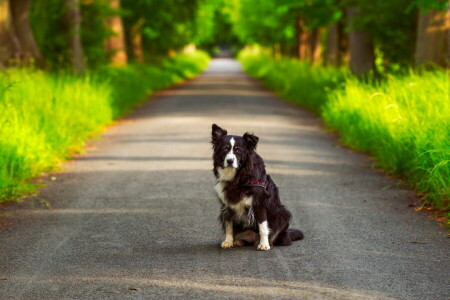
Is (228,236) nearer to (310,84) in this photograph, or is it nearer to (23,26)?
(23,26)

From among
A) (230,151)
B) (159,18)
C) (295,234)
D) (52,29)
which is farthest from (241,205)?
(159,18)

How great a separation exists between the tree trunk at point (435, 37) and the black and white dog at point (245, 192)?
12181mm

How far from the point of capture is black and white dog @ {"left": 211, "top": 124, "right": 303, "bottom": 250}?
7.05 m

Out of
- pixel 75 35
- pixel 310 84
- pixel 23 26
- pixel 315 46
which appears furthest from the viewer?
pixel 315 46

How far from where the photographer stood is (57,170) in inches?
493

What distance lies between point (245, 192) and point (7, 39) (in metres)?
14.9

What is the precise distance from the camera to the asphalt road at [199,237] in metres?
6.02

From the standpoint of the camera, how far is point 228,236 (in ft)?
24.1

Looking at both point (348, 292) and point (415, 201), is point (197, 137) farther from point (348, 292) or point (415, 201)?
point (348, 292)

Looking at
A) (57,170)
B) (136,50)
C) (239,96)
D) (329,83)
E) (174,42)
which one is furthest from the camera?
(174,42)

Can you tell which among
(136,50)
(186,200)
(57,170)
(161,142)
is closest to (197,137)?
(161,142)

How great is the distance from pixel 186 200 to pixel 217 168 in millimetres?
2808

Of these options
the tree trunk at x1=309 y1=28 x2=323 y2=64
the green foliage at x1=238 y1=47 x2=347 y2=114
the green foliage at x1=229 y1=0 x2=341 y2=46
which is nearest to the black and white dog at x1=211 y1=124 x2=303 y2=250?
the green foliage at x1=238 y1=47 x2=347 y2=114

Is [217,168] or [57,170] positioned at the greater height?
[217,168]
